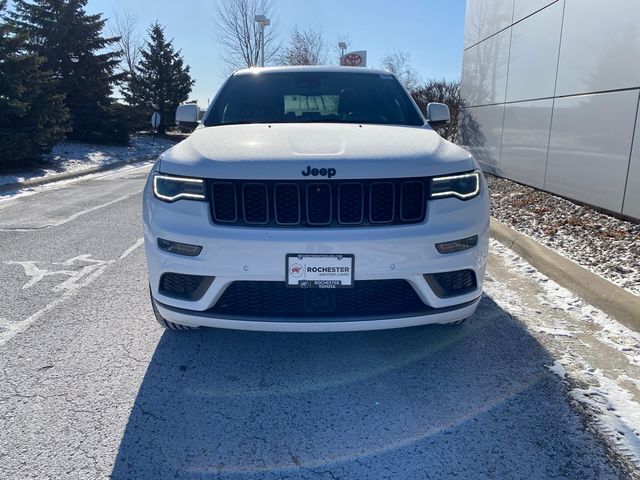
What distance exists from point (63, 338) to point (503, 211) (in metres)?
5.57

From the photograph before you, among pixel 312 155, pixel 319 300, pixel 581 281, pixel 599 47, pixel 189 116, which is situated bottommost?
pixel 581 281

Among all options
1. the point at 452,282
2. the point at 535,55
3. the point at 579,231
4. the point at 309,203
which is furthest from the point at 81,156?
the point at 452,282

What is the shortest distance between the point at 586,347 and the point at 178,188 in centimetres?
262

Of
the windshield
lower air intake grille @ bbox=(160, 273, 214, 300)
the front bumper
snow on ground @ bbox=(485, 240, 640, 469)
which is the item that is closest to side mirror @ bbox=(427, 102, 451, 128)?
the windshield

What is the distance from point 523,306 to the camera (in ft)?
11.8

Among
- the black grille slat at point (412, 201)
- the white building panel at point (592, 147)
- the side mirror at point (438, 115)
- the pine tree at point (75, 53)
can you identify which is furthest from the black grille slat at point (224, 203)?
the pine tree at point (75, 53)

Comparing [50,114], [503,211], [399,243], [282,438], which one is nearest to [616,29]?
[503,211]

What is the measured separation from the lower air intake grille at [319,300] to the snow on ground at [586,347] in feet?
3.16

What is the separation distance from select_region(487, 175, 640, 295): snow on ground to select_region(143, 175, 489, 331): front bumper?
79.1 inches

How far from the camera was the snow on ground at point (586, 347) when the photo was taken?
222cm

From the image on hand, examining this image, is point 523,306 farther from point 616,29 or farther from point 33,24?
point 33,24

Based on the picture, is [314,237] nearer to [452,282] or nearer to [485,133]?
[452,282]

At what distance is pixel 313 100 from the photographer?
3.88 metres

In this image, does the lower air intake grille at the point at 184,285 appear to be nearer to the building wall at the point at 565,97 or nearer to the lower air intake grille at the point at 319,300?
the lower air intake grille at the point at 319,300
